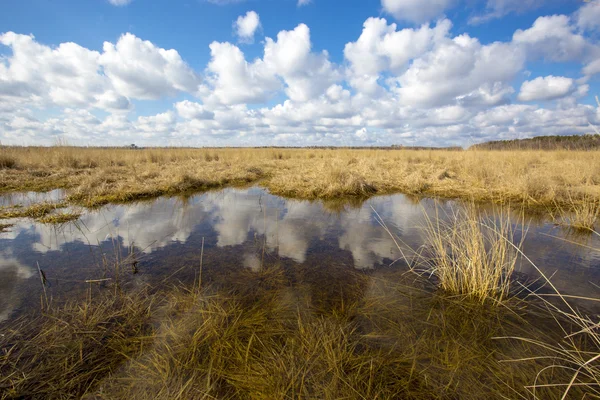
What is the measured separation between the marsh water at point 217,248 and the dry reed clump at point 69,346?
1.38ft

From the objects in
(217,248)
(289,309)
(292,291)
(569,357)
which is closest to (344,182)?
(217,248)

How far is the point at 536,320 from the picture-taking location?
2.32 m

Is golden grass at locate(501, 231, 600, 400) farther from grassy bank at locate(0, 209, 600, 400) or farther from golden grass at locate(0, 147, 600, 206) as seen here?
golden grass at locate(0, 147, 600, 206)

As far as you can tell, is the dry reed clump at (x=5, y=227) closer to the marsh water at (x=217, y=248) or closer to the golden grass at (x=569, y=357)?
the marsh water at (x=217, y=248)

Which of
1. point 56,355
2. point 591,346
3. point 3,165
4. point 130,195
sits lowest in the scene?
point 591,346

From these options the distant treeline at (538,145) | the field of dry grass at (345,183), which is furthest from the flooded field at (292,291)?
the distant treeline at (538,145)

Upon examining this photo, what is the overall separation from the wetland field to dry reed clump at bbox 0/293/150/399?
0.03 feet

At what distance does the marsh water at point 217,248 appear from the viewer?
297cm

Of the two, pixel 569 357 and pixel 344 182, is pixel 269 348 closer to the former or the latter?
pixel 569 357

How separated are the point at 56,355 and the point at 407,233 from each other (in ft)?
15.7

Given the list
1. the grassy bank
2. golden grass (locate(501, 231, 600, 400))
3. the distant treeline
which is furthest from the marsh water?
the distant treeline

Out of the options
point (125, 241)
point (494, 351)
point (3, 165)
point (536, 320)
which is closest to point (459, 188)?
point (536, 320)

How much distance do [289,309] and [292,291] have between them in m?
0.32

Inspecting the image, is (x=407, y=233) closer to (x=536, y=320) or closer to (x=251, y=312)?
(x=536, y=320)
